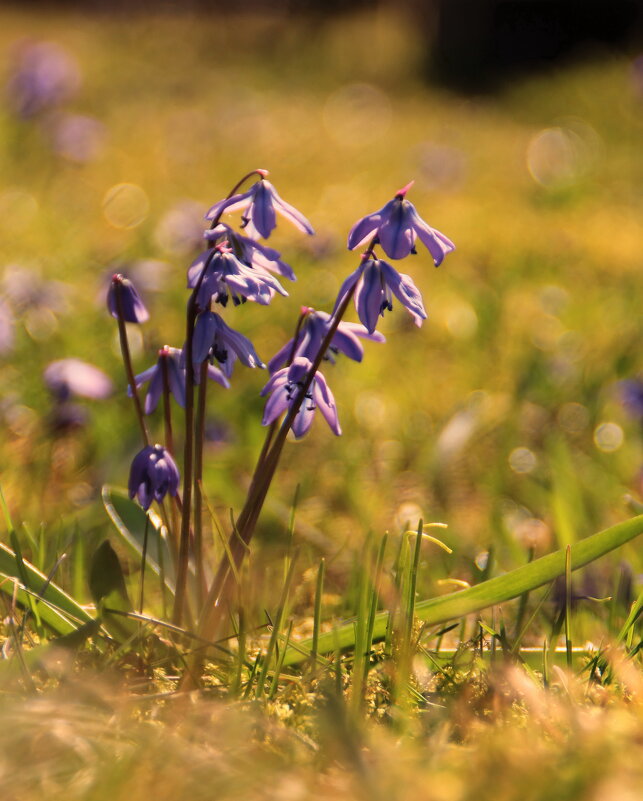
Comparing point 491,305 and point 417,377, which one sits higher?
point 491,305

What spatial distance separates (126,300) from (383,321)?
290 cm

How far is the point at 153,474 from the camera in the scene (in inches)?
66.4

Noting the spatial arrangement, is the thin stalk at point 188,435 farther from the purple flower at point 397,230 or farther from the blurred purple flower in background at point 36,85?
the blurred purple flower in background at point 36,85

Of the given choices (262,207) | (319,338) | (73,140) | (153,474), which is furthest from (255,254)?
(73,140)

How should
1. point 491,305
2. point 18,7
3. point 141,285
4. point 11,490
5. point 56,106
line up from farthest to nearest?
1. point 18,7
2. point 56,106
3. point 491,305
4. point 141,285
5. point 11,490

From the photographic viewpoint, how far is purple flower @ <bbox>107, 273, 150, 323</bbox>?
5.60 feet

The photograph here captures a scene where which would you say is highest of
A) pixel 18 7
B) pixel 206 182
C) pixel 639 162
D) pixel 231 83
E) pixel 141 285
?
pixel 18 7

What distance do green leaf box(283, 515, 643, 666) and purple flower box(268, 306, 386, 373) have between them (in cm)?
48

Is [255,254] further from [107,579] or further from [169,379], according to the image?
[107,579]

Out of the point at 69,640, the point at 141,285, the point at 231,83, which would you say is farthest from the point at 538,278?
the point at 231,83

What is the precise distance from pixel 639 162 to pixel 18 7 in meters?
14.9

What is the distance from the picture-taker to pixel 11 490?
2609mm

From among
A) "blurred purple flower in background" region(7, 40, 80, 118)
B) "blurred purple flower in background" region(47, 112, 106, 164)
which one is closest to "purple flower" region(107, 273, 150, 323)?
"blurred purple flower in background" region(47, 112, 106, 164)

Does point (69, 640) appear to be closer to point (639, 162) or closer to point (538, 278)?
point (538, 278)
